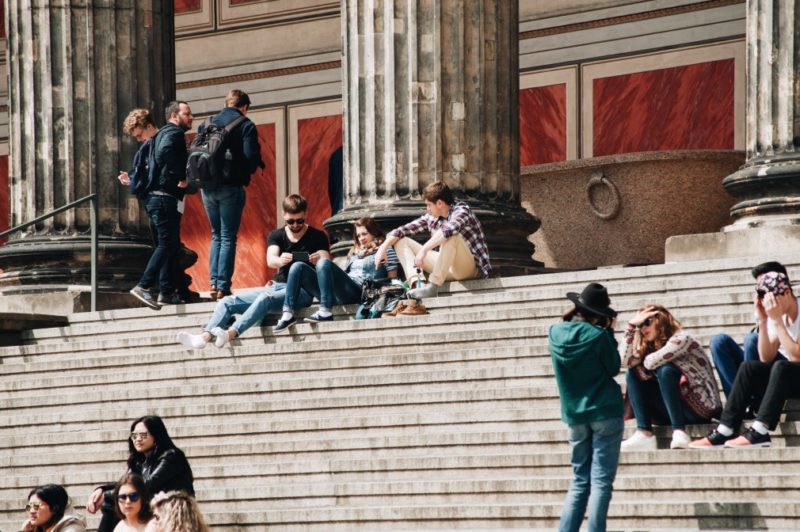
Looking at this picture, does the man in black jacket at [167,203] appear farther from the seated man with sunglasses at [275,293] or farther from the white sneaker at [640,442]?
the white sneaker at [640,442]

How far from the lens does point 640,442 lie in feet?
35.1

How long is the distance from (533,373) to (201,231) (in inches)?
476

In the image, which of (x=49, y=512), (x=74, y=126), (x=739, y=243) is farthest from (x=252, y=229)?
(x=49, y=512)

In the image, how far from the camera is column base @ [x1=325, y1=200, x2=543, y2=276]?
50.4ft

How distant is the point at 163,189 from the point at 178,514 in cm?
700

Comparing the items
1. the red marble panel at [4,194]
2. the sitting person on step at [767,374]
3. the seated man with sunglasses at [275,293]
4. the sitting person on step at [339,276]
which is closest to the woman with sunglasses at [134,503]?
the sitting person on step at [767,374]

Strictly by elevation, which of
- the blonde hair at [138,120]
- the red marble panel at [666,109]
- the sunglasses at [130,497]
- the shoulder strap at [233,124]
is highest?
the red marble panel at [666,109]

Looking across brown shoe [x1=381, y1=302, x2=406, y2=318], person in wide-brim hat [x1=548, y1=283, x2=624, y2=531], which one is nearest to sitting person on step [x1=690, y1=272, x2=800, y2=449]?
person in wide-brim hat [x1=548, y1=283, x2=624, y2=531]

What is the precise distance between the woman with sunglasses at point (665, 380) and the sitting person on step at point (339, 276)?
10.9 ft

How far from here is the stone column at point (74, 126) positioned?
1730 cm

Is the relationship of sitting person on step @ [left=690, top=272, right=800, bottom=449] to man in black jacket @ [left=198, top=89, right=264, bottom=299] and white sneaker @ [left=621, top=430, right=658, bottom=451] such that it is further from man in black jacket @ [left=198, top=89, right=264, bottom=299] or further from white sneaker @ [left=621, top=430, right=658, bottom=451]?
man in black jacket @ [left=198, top=89, right=264, bottom=299]

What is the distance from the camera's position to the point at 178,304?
591 inches

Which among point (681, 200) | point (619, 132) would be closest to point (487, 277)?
point (681, 200)

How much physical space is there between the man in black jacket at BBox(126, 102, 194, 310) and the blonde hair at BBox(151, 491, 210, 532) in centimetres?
650
